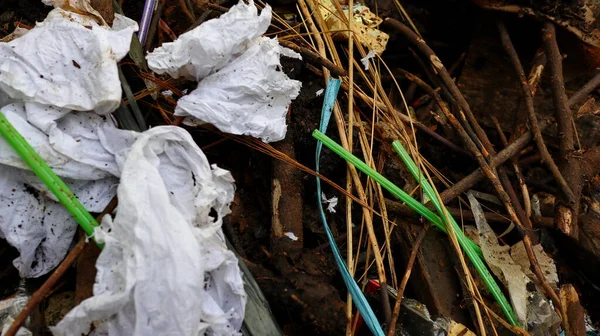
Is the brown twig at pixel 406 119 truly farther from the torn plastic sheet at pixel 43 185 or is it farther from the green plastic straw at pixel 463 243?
the torn plastic sheet at pixel 43 185

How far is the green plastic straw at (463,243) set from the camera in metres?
1.43

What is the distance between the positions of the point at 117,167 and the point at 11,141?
266 millimetres

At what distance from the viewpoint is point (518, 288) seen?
1.43 meters

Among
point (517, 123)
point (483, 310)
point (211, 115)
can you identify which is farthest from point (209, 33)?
point (517, 123)

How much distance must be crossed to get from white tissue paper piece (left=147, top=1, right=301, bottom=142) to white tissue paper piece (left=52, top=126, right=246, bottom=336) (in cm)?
22

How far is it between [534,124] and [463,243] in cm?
61

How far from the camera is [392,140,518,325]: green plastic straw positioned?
1.43 metres

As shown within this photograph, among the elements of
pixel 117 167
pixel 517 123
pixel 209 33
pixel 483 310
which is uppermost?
pixel 209 33

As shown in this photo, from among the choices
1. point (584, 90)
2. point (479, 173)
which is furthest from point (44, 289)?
point (584, 90)

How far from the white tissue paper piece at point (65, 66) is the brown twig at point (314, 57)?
59 centimetres

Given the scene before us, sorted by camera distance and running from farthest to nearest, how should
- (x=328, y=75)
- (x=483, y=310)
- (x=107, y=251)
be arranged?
(x=328, y=75), (x=483, y=310), (x=107, y=251)

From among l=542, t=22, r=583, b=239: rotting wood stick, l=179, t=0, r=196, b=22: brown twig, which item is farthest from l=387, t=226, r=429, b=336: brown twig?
l=179, t=0, r=196, b=22: brown twig

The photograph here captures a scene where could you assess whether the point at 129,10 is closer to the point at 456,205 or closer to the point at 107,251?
the point at 107,251

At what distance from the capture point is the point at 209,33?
55.1 inches
